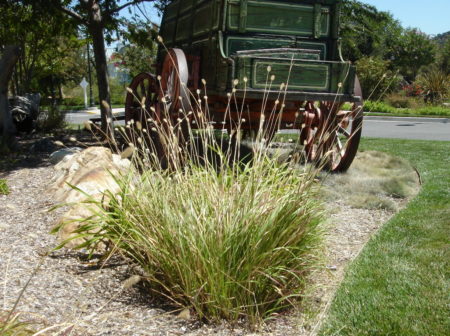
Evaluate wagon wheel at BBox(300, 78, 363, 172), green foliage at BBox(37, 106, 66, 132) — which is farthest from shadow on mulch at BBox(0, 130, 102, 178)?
wagon wheel at BBox(300, 78, 363, 172)

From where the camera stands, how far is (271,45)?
637cm

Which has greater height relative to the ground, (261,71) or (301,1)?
(301,1)

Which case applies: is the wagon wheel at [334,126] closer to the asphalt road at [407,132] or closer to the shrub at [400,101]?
the asphalt road at [407,132]

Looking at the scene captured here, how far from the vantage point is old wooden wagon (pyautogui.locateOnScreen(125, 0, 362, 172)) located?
5598 mm

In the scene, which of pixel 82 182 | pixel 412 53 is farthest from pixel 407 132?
pixel 412 53

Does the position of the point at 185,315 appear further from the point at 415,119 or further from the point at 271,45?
the point at 415,119

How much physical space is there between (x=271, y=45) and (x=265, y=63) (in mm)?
916

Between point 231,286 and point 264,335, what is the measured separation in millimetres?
322

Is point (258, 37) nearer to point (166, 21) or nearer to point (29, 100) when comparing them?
point (166, 21)

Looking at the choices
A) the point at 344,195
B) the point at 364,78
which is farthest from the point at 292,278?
the point at 364,78

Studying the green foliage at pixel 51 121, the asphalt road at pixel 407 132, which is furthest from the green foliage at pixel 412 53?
the green foliage at pixel 51 121

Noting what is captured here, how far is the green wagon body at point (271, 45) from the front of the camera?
18.4ft

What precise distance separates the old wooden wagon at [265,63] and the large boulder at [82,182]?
83 cm

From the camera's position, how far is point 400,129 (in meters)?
14.7
